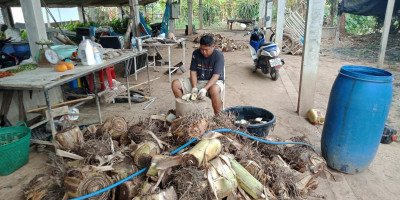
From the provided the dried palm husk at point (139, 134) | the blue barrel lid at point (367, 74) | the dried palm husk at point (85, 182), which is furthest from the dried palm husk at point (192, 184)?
the blue barrel lid at point (367, 74)

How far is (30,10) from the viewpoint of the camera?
359 cm

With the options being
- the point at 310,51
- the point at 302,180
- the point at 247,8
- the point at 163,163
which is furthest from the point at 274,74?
the point at 247,8

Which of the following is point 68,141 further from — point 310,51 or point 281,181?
point 310,51

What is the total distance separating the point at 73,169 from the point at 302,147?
224 cm

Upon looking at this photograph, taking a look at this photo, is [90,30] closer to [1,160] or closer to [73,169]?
[1,160]

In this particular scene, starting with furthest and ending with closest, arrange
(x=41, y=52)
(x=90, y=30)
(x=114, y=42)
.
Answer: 1. (x=90, y=30)
2. (x=114, y=42)
3. (x=41, y=52)

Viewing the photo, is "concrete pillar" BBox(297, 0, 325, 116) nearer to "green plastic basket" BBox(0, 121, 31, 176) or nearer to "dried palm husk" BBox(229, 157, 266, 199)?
"dried palm husk" BBox(229, 157, 266, 199)

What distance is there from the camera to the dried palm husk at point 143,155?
213 cm

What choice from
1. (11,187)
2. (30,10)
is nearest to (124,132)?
(11,187)

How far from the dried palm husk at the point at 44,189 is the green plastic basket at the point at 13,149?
578 millimetres

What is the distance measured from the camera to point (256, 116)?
11.1ft

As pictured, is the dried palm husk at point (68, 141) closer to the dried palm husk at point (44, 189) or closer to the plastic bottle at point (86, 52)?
the dried palm husk at point (44, 189)

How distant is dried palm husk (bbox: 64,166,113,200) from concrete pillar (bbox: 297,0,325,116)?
3329mm

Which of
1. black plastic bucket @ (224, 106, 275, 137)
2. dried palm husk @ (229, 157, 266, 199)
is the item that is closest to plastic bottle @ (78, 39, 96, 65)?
black plastic bucket @ (224, 106, 275, 137)
